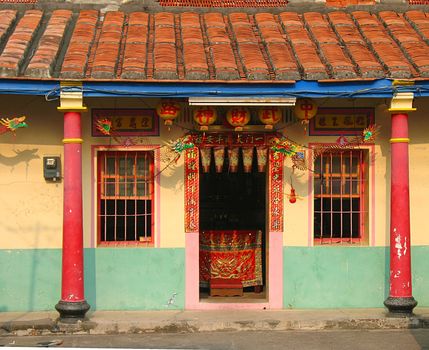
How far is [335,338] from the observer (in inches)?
480

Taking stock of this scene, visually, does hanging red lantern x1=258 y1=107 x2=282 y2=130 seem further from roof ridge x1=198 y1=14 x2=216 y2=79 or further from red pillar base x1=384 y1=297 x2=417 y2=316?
red pillar base x1=384 y1=297 x2=417 y2=316

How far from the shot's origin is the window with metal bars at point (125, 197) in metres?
A: 13.8

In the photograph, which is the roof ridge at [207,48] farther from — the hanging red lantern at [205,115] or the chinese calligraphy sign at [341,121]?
the chinese calligraphy sign at [341,121]

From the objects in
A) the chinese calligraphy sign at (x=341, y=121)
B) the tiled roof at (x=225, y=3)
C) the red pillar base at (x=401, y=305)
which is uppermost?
the tiled roof at (x=225, y=3)

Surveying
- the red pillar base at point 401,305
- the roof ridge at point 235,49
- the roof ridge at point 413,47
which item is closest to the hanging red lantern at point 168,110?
the roof ridge at point 235,49

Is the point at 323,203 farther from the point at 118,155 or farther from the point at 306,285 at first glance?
the point at 118,155

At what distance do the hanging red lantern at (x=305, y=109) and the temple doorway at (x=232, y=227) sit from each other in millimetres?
933

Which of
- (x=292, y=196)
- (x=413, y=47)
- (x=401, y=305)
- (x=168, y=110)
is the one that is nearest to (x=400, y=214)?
(x=401, y=305)

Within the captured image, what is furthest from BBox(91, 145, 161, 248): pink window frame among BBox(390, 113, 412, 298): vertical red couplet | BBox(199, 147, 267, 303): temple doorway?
BBox(390, 113, 412, 298): vertical red couplet

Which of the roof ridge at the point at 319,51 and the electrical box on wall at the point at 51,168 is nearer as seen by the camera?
the roof ridge at the point at 319,51

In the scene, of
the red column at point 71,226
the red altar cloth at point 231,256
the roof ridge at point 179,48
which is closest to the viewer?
the red column at point 71,226

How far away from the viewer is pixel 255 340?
39.7 feet

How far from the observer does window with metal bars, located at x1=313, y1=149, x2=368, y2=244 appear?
46.0 feet

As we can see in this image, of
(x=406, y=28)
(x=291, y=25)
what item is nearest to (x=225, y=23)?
(x=291, y=25)
